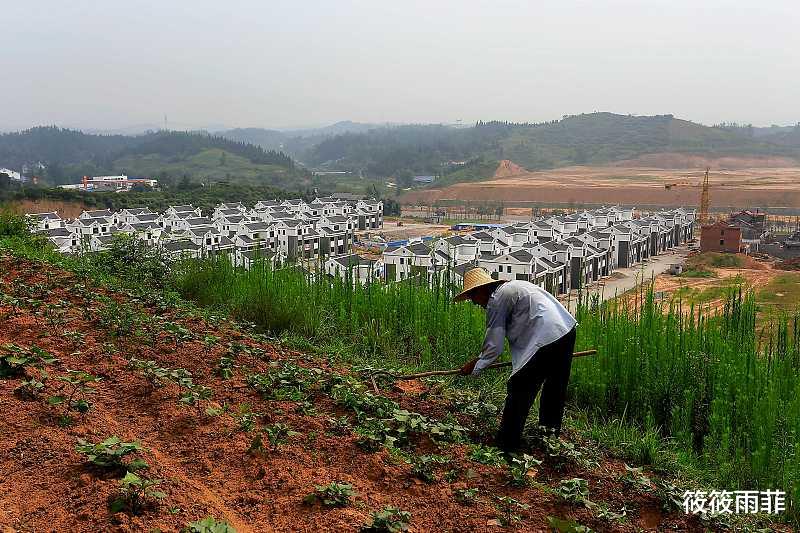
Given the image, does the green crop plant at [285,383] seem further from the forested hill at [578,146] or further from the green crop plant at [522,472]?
the forested hill at [578,146]

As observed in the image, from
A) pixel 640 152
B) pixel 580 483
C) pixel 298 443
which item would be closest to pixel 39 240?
pixel 298 443

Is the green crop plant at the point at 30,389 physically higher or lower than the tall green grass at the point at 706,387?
higher

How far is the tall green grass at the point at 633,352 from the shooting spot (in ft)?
12.0

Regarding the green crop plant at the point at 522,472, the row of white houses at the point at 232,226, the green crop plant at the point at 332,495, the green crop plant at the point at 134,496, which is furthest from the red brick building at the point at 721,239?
the green crop plant at the point at 134,496

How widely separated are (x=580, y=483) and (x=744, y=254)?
95.8 feet

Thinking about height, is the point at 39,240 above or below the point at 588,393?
above

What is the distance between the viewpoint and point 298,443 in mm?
2830

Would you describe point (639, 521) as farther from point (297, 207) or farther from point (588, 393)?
point (297, 207)

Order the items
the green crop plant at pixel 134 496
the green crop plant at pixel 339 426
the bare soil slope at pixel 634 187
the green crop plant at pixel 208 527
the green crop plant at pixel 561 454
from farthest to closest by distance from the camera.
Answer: the bare soil slope at pixel 634 187 < the green crop plant at pixel 561 454 < the green crop plant at pixel 339 426 < the green crop plant at pixel 134 496 < the green crop plant at pixel 208 527

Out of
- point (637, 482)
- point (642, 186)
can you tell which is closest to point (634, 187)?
point (642, 186)

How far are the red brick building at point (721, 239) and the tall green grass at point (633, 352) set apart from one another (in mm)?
26526

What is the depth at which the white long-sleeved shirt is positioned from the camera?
124 inches

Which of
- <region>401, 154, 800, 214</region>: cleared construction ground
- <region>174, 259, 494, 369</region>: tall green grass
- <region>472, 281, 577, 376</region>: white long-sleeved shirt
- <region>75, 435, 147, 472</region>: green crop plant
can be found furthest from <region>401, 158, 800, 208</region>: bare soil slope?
<region>75, 435, 147, 472</region>: green crop plant

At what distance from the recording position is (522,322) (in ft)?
10.5
